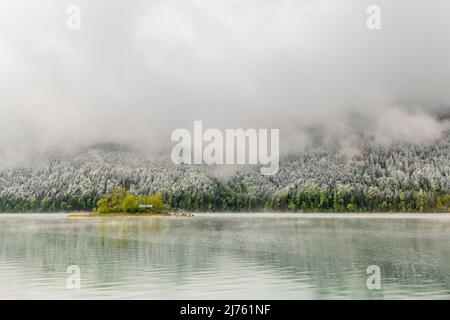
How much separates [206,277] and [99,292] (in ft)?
30.6

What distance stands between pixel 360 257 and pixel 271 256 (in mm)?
9871

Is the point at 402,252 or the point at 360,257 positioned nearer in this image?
the point at 360,257

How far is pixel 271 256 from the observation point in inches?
2025

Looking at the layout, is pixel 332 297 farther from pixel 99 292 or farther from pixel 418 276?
pixel 99 292

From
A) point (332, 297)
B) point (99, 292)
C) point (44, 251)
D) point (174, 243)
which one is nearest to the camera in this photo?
point (332, 297)

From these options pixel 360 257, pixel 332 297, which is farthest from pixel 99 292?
pixel 360 257

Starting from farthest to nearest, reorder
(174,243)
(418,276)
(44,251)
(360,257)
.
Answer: (174,243) < (44,251) < (360,257) < (418,276)

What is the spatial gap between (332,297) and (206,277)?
1170 cm
